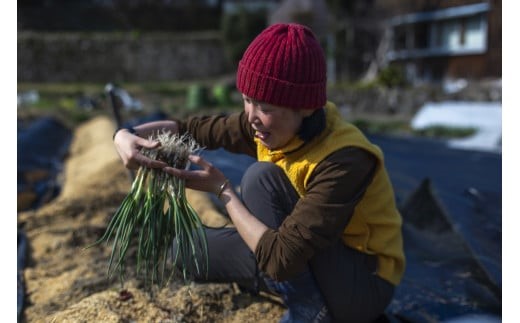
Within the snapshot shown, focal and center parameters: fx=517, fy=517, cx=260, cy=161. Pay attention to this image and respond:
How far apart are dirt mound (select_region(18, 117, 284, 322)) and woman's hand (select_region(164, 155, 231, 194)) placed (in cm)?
31

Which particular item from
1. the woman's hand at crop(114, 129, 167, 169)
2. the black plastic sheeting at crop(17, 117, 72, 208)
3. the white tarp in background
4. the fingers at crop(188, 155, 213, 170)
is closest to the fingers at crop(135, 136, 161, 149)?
the woman's hand at crop(114, 129, 167, 169)

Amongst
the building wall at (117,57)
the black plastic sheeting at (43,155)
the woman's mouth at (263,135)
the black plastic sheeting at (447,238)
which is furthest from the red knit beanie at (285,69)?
the building wall at (117,57)

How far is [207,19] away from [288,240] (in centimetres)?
2267

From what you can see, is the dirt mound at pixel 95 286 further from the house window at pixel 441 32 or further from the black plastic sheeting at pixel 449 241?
the house window at pixel 441 32

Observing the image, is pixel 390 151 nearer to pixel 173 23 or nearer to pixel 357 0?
pixel 357 0

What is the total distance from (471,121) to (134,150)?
6.62 metres

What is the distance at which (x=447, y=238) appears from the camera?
8.12 feet

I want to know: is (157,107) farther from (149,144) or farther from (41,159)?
(149,144)

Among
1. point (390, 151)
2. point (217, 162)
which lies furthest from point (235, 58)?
point (217, 162)

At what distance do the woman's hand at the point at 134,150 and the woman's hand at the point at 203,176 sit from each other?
0.19ft

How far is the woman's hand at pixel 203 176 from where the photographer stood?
1448mm

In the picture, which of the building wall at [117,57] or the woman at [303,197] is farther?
→ the building wall at [117,57]

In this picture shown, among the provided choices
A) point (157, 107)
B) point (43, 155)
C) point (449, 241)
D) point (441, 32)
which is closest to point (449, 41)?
point (441, 32)

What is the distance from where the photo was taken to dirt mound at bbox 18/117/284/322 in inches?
62.4
